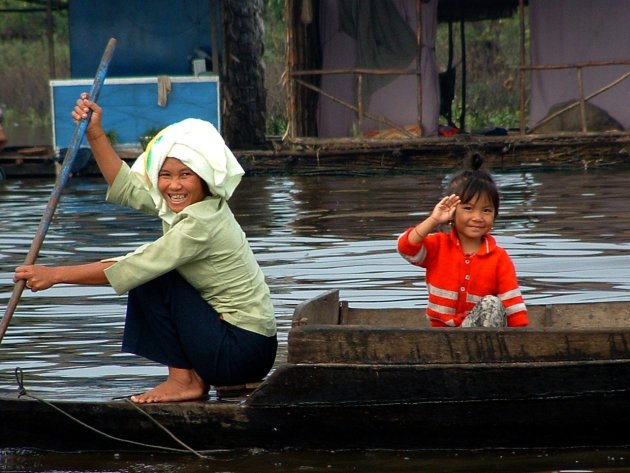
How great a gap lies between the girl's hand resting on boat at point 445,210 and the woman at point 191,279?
71 centimetres

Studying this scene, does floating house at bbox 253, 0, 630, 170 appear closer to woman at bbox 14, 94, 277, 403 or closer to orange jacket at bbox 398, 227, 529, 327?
orange jacket at bbox 398, 227, 529, 327

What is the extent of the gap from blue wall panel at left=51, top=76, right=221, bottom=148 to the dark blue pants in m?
11.9

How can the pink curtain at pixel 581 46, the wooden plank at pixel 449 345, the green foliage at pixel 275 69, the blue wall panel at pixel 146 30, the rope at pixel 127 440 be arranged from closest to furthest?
1. the wooden plank at pixel 449 345
2. the rope at pixel 127 440
3. the pink curtain at pixel 581 46
4. the blue wall panel at pixel 146 30
5. the green foliage at pixel 275 69

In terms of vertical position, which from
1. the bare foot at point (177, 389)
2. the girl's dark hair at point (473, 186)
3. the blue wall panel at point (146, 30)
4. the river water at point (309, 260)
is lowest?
the river water at point (309, 260)

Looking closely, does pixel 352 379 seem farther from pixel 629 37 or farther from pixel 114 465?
pixel 629 37

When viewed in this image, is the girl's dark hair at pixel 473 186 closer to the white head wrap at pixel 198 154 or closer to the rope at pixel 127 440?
the white head wrap at pixel 198 154

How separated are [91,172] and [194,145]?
40.5ft

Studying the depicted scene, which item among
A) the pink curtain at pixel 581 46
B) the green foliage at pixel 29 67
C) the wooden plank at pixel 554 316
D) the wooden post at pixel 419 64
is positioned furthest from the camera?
the green foliage at pixel 29 67

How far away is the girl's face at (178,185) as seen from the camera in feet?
15.2

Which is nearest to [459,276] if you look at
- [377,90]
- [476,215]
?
[476,215]

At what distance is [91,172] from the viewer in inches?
657

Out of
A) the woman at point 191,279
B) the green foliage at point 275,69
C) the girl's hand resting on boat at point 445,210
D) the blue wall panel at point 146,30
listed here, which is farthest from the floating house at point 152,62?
the girl's hand resting on boat at point 445,210

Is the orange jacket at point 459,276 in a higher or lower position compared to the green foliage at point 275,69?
lower

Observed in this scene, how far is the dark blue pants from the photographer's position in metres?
4.68
